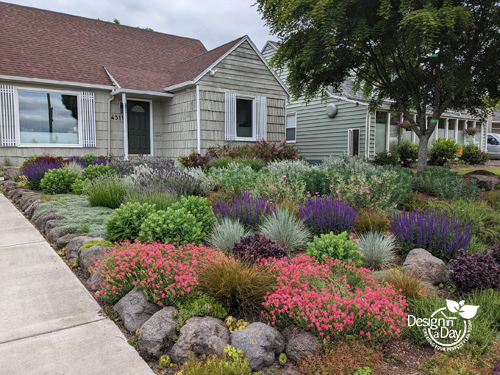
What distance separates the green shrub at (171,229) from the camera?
12.3 ft

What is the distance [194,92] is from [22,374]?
11055 millimetres

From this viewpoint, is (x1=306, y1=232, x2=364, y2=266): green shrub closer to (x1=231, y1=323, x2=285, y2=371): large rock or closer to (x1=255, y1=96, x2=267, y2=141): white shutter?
(x1=231, y1=323, x2=285, y2=371): large rock

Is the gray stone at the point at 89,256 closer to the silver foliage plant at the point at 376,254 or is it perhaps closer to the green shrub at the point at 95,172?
the silver foliage plant at the point at 376,254

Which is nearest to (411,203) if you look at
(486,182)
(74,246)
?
(486,182)

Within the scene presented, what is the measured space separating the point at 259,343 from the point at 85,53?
13972 mm

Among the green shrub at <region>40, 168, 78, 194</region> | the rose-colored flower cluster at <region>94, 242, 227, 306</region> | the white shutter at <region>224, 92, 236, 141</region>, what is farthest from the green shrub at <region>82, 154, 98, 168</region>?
the rose-colored flower cluster at <region>94, 242, 227, 306</region>

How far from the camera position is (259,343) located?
221cm

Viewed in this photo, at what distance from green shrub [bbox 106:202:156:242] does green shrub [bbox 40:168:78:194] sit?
414cm

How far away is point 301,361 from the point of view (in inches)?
86.1

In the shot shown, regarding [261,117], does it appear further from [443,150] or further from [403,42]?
[443,150]

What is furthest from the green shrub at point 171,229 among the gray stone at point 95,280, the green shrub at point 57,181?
the green shrub at point 57,181

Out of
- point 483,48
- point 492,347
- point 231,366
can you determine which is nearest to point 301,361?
point 231,366

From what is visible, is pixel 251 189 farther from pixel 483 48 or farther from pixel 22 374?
pixel 483 48

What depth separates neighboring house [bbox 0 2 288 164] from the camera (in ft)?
37.1
